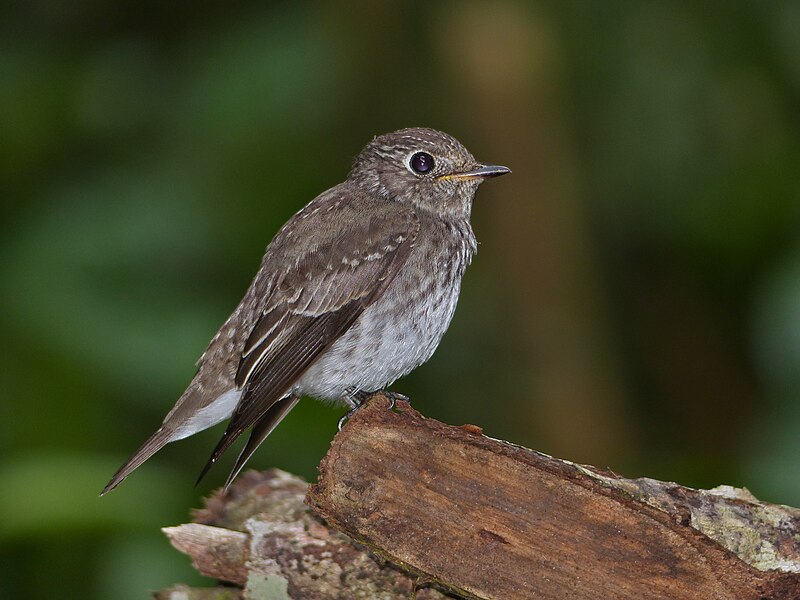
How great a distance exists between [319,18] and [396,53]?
1.79ft

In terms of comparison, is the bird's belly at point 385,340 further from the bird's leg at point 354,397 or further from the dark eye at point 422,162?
the dark eye at point 422,162

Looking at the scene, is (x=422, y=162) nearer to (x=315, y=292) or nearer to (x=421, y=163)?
(x=421, y=163)

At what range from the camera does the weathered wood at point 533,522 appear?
11.6 ft

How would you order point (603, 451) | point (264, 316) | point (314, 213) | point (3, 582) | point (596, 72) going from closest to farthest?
point (264, 316) → point (314, 213) → point (3, 582) → point (603, 451) → point (596, 72)

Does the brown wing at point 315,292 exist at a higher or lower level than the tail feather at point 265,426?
higher

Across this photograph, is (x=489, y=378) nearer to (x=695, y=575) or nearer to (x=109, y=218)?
(x=109, y=218)

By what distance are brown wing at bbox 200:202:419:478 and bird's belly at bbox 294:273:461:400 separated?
6cm

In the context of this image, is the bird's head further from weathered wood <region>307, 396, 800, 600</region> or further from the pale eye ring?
weathered wood <region>307, 396, 800, 600</region>

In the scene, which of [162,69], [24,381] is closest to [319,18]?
[162,69]

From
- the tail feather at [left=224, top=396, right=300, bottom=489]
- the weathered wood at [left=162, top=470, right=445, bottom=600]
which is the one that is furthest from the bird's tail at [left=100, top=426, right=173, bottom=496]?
the weathered wood at [left=162, top=470, right=445, bottom=600]

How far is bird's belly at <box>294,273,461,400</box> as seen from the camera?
4.78 meters

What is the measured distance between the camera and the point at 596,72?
24.4 ft

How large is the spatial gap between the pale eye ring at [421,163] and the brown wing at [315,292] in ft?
0.78

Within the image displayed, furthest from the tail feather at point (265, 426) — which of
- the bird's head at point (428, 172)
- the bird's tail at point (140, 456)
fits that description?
the bird's head at point (428, 172)
